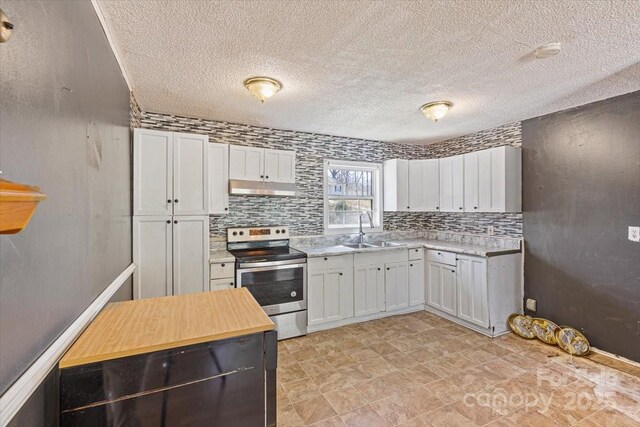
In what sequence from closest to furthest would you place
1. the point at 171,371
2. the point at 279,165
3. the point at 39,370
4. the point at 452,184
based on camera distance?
1. the point at 39,370
2. the point at 171,371
3. the point at 279,165
4. the point at 452,184

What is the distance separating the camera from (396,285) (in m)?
3.96

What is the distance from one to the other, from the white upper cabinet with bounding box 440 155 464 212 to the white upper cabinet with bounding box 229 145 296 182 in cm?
218

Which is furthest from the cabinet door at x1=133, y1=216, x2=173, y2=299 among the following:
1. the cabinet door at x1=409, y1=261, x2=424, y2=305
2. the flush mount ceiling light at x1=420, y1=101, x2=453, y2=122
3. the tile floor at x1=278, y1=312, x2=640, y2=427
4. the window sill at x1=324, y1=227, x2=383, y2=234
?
the cabinet door at x1=409, y1=261, x2=424, y2=305

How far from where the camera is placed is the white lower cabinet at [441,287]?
3.75 metres

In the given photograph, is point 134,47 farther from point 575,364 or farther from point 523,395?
point 575,364

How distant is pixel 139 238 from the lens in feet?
8.93

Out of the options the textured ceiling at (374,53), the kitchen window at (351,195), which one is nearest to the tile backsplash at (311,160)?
the kitchen window at (351,195)

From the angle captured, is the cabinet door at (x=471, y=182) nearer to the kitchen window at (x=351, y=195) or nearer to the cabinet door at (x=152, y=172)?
the kitchen window at (x=351, y=195)

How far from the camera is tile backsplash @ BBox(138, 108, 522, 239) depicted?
3551 millimetres

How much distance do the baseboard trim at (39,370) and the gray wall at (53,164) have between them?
0.07ft

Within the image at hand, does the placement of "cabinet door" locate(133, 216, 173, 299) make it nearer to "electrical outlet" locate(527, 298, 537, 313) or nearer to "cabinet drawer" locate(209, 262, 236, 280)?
"cabinet drawer" locate(209, 262, 236, 280)

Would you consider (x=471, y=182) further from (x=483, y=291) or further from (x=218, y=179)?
(x=218, y=179)

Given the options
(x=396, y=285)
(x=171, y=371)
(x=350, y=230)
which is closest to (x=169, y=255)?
(x=171, y=371)

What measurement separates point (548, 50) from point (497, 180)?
184 centimetres
